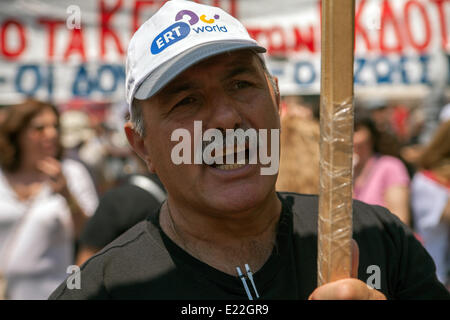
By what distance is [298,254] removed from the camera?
1414 mm

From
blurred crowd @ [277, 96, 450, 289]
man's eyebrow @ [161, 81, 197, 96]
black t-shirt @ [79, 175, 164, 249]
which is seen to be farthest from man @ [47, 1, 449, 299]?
blurred crowd @ [277, 96, 450, 289]

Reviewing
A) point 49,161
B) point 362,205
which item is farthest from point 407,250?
point 49,161

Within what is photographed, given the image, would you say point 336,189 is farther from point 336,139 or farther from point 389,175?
point 389,175

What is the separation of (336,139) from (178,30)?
21.4 inches

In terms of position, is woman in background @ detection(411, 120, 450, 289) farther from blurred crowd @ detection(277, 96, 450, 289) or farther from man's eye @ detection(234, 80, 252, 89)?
man's eye @ detection(234, 80, 252, 89)

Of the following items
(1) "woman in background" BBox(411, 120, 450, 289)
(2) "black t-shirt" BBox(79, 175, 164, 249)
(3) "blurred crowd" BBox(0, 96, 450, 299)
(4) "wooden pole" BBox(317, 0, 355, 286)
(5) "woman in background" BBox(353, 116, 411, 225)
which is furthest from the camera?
(5) "woman in background" BBox(353, 116, 411, 225)

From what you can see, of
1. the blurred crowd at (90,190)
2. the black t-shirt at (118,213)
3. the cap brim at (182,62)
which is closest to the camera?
the cap brim at (182,62)

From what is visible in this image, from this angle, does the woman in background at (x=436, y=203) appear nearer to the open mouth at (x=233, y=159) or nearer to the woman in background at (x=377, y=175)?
the woman in background at (x=377, y=175)

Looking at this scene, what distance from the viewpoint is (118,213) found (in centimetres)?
237

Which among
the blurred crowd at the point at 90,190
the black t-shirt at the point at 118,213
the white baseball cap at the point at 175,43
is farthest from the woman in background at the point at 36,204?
the white baseball cap at the point at 175,43

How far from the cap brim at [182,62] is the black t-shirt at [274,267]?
0.38 m

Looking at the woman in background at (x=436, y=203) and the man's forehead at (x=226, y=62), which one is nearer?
the man's forehead at (x=226, y=62)

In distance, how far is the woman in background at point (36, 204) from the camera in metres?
3.01

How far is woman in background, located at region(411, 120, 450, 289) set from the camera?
3.37m
